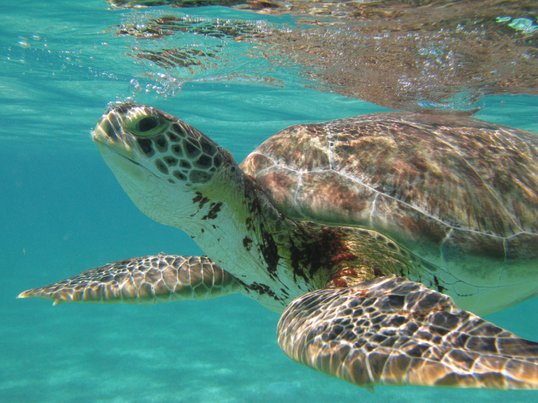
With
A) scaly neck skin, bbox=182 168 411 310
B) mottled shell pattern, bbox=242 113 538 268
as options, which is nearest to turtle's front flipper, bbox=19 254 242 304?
scaly neck skin, bbox=182 168 411 310

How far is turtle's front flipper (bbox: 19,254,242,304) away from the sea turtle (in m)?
0.02

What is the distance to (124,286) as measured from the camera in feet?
14.8

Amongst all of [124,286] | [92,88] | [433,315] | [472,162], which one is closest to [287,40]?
[472,162]

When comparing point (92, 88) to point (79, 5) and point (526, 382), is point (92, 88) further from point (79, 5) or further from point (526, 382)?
point (526, 382)

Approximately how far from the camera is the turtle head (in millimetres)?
2748

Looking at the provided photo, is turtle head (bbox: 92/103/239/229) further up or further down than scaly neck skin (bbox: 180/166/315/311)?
further up

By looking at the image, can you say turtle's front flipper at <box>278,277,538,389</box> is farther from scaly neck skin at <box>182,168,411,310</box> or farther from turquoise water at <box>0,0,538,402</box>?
turquoise water at <box>0,0,538,402</box>

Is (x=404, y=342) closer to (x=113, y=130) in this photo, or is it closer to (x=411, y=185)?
(x=411, y=185)

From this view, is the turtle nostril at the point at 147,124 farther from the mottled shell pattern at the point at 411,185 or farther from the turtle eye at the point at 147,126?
the mottled shell pattern at the point at 411,185

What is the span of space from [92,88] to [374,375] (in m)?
15.2

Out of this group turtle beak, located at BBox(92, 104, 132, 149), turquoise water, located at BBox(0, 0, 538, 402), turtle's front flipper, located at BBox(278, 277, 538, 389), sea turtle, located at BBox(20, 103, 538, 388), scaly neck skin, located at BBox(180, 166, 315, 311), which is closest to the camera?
turtle's front flipper, located at BBox(278, 277, 538, 389)

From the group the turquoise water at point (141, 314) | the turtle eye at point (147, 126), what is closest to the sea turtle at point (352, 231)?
the turtle eye at point (147, 126)

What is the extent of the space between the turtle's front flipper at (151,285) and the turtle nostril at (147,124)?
6.94ft

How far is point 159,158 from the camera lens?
2.84 metres
